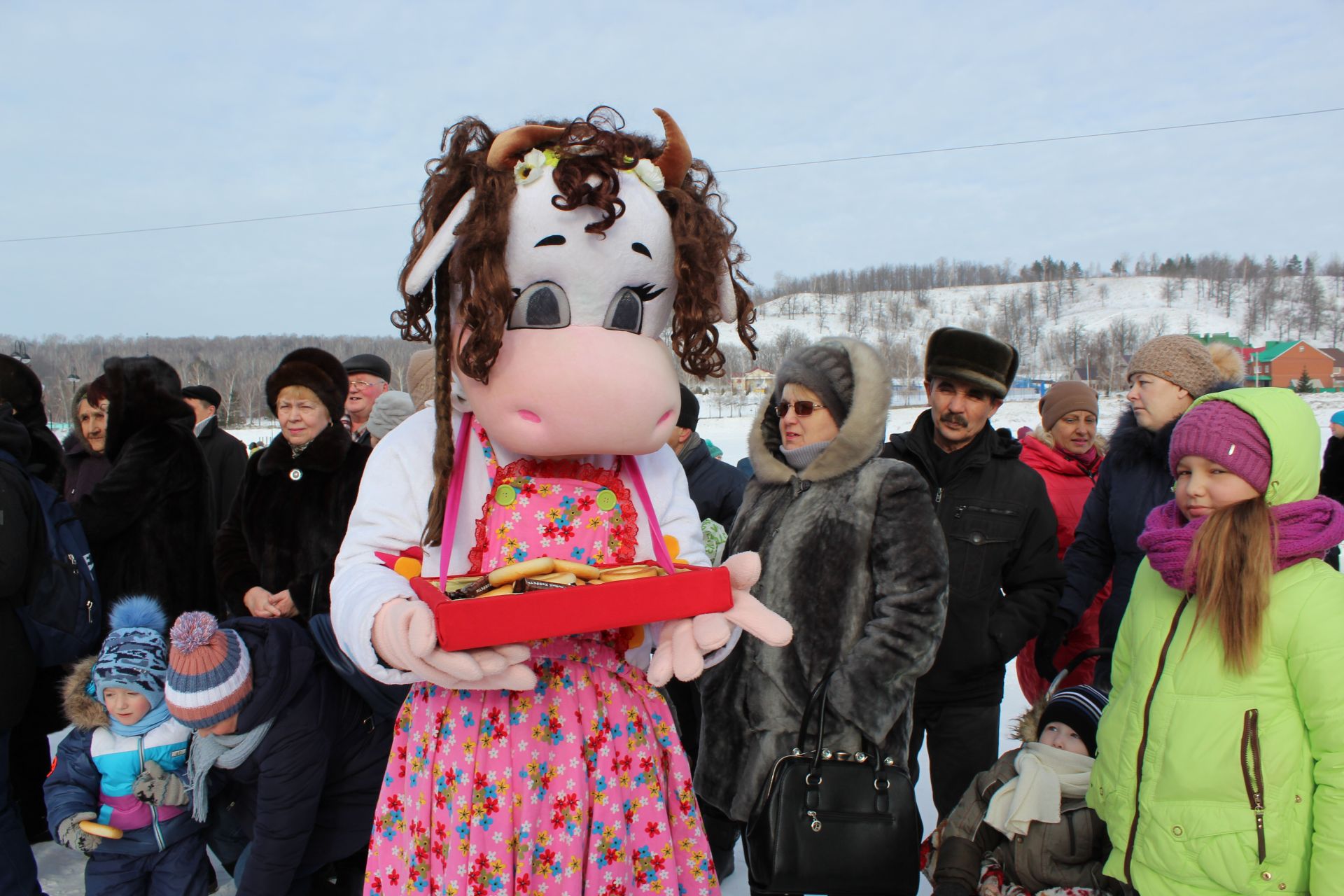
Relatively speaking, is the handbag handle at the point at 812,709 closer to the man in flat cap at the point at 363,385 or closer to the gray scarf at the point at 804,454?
the gray scarf at the point at 804,454

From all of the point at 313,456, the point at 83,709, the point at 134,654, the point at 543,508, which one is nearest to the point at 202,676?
the point at 134,654

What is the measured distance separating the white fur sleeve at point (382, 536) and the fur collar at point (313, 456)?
1897 millimetres

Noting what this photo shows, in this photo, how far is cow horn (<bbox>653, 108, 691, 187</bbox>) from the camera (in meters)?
1.55

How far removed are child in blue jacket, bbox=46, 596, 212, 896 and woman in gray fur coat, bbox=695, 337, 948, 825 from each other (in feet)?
5.20

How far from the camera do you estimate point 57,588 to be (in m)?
2.86

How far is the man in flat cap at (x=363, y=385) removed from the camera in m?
5.09

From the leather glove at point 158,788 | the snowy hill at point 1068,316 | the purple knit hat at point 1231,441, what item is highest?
the snowy hill at point 1068,316

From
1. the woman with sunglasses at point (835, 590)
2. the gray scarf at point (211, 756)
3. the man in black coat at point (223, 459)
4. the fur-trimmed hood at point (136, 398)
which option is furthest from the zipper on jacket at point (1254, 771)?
the man in black coat at point (223, 459)

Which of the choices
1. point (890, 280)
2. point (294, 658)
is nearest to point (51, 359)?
point (294, 658)

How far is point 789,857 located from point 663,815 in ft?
2.74

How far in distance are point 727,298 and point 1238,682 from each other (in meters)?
1.31

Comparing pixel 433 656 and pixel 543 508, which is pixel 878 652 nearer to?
pixel 543 508

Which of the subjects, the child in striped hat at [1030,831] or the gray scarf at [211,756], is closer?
the child in striped hat at [1030,831]

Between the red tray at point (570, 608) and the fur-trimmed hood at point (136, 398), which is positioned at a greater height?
the fur-trimmed hood at point (136, 398)
